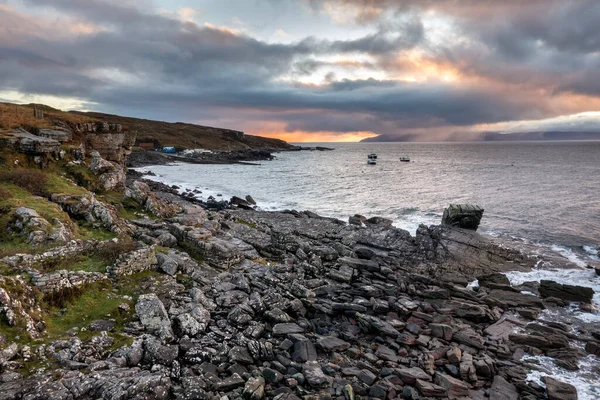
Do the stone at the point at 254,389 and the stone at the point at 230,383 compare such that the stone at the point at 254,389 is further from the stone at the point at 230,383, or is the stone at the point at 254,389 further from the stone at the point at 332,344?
the stone at the point at 332,344

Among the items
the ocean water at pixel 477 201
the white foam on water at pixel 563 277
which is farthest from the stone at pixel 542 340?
the ocean water at pixel 477 201

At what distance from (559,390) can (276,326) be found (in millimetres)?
11032

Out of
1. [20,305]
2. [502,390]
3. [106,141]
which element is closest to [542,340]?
[502,390]

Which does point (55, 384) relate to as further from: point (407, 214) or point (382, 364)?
point (407, 214)

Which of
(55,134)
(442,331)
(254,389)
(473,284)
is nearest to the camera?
(254,389)

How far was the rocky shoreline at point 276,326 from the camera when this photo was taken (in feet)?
35.0

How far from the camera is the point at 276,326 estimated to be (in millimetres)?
14742

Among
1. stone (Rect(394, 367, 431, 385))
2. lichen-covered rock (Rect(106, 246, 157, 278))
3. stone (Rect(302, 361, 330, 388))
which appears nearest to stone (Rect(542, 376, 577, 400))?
stone (Rect(394, 367, 431, 385))

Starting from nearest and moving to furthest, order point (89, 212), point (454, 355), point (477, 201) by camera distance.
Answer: point (454, 355)
point (89, 212)
point (477, 201)

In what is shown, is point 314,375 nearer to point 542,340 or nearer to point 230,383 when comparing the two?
point 230,383

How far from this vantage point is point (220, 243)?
22.8m

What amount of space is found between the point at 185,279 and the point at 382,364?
10496 millimetres

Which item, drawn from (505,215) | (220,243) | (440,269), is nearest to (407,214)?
(505,215)

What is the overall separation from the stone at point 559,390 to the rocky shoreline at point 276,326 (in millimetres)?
45
